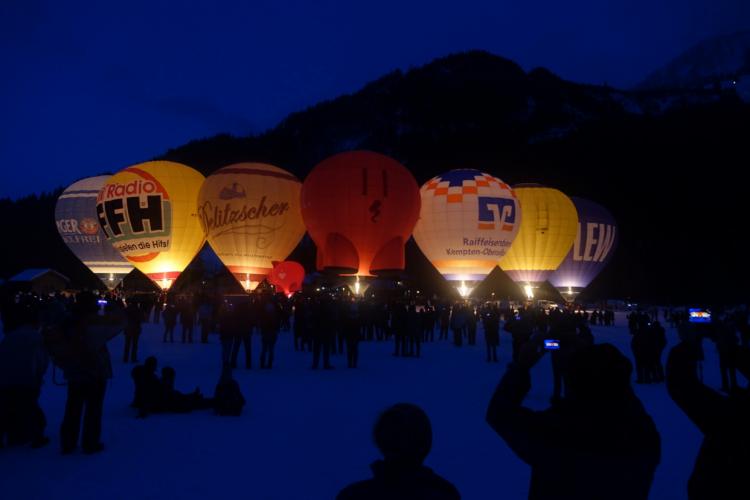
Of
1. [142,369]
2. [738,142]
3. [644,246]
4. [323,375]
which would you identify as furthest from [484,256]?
[738,142]

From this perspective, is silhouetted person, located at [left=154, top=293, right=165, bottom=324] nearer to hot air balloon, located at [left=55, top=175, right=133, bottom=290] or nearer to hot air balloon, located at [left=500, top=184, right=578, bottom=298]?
hot air balloon, located at [left=55, top=175, right=133, bottom=290]

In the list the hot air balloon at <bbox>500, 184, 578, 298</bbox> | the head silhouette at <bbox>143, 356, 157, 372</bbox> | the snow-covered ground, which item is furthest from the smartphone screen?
the hot air balloon at <bbox>500, 184, 578, 298</bbox>

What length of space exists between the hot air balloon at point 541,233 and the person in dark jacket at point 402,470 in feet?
101

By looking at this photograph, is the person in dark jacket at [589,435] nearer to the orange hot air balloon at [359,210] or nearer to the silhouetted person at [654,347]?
the silhouetted person at [654,347]

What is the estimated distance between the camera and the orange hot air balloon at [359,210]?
2253 cm

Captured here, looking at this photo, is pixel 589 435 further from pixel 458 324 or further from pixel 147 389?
pixel 458 324

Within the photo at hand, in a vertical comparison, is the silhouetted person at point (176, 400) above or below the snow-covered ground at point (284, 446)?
above

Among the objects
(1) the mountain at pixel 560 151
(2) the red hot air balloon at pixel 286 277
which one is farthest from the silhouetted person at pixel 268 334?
(1) the mountain at pixel 560 151

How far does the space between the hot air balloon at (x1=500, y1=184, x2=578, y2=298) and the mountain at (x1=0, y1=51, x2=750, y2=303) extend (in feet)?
103

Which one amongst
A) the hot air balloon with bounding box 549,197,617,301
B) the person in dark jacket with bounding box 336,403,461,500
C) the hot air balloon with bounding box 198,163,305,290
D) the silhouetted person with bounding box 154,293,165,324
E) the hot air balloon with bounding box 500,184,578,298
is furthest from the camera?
the hot air balloon with bounding box 549,197,617,301

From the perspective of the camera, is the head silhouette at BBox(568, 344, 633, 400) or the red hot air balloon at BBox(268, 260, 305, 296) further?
the red hot air balloon at BBox(268, 260, 305, 296)

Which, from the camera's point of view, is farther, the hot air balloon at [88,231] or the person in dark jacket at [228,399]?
the hot air balloon at [88,231]

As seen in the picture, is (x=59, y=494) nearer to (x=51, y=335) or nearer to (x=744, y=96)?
(x=51, y=335)

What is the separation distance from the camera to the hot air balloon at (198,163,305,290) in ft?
83.2
